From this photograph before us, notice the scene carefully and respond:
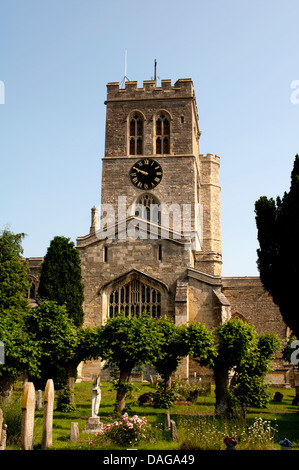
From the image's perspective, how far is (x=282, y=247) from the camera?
19297mm

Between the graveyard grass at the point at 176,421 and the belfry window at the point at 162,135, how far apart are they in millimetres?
22956

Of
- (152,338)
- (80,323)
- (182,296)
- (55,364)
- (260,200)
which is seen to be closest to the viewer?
(260,200)

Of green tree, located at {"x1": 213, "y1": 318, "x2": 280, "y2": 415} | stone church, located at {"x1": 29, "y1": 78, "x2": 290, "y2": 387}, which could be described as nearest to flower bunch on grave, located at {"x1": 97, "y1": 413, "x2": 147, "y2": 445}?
green tree, located at {"x1": 213, "y1": 318, "x2": 280, "y2": 415}

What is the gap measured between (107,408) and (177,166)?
2589 cm

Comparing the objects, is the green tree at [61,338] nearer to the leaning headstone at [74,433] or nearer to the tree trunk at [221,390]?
the tree trunk at [221,390]

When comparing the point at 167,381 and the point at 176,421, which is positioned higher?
the point at 167,381

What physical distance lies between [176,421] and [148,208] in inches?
1049

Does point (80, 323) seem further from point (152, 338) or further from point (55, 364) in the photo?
point (152, 338)

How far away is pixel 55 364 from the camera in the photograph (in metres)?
27.9

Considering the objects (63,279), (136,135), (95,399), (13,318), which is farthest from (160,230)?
(95,399)

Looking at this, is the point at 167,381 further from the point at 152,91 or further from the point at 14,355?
the point at 152,91
